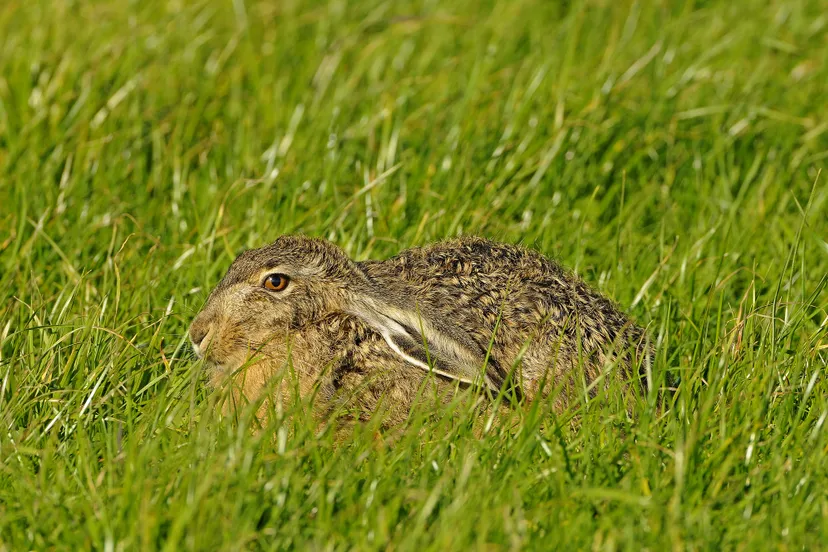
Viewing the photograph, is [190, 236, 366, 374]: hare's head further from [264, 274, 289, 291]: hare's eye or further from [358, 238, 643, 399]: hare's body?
[358, 238, 643, 399]: hare's body

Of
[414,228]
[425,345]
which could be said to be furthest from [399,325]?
[414,228]

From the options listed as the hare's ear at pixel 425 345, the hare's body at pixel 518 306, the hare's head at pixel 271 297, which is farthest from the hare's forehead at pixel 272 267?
the hare's ear at pixel 425 345

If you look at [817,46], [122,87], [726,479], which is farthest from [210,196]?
[817,46]

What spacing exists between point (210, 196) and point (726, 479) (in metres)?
3.58

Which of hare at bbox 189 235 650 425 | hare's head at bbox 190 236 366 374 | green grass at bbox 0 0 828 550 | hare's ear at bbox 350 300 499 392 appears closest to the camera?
green grass at bbox 0 0 828 550

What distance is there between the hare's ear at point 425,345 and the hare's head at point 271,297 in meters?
0.25

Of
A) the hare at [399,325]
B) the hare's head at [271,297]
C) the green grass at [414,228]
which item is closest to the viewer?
the green grass at [414,228]

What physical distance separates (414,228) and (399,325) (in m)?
1.51

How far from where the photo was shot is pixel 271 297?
5176mm

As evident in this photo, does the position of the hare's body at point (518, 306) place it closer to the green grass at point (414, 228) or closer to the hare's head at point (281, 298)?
the hare's head at point (281, 298)

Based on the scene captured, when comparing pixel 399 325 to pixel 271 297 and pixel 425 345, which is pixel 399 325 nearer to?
pixel 425 345

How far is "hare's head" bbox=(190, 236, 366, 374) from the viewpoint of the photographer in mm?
5105

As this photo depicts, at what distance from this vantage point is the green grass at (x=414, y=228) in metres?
3.78

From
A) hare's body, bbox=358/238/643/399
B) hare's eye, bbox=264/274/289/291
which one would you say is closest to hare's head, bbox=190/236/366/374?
hare's eye, bbox=264/274/289/291
